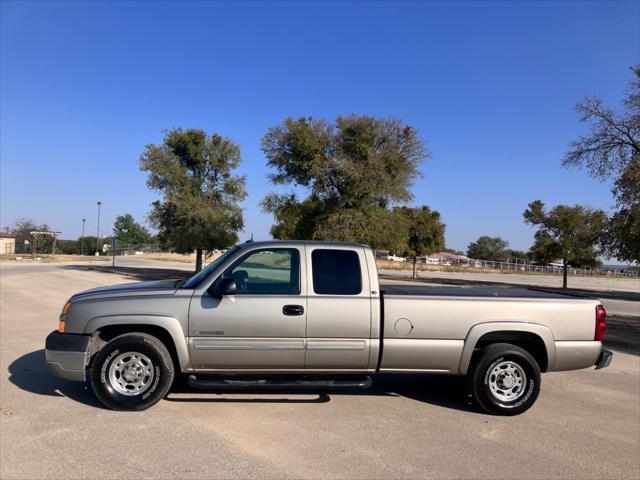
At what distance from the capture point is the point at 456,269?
58.1 meters

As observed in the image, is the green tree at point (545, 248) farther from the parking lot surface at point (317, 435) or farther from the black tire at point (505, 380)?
the black tire at point (505, 380)

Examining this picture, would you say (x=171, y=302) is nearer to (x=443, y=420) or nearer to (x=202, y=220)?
(x=443, y=420)

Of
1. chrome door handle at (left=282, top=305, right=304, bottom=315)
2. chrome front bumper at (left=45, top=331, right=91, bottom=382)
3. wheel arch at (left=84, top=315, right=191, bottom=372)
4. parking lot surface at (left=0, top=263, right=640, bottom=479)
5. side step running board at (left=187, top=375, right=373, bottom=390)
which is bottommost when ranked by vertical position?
parking lot surface at (left=0, top=263, right=640, bottom=479)

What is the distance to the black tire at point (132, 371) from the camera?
495 cm

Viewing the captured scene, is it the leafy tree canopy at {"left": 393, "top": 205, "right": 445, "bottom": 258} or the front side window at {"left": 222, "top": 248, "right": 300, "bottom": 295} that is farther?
the leafy tree canopy at {"left": 393, "top": 205, "right": 445, "bottom": 258}

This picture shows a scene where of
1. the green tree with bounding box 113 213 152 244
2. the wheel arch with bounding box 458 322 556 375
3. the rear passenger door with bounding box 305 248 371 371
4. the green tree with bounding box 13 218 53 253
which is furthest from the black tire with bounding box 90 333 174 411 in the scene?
the green tree with bounding box 113 213 152 244

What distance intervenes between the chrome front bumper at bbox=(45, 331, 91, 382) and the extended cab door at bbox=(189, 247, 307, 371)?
1.08 m

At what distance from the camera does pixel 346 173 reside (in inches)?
893

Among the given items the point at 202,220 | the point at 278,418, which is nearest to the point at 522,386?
the point at 278,418

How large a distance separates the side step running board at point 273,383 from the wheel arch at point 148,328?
0.27 m

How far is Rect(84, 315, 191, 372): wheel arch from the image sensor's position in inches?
196

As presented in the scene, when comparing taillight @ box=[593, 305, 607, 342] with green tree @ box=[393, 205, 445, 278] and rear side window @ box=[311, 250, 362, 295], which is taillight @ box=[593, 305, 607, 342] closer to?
rear side window @ box=[311, 250, 362, 295]

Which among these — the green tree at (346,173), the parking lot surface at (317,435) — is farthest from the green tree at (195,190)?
the parking lot surface at (317,435)

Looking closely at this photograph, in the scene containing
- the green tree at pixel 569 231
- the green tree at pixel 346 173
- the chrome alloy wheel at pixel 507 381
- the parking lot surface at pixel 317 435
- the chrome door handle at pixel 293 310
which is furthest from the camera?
the green tree at pixel 569 231
